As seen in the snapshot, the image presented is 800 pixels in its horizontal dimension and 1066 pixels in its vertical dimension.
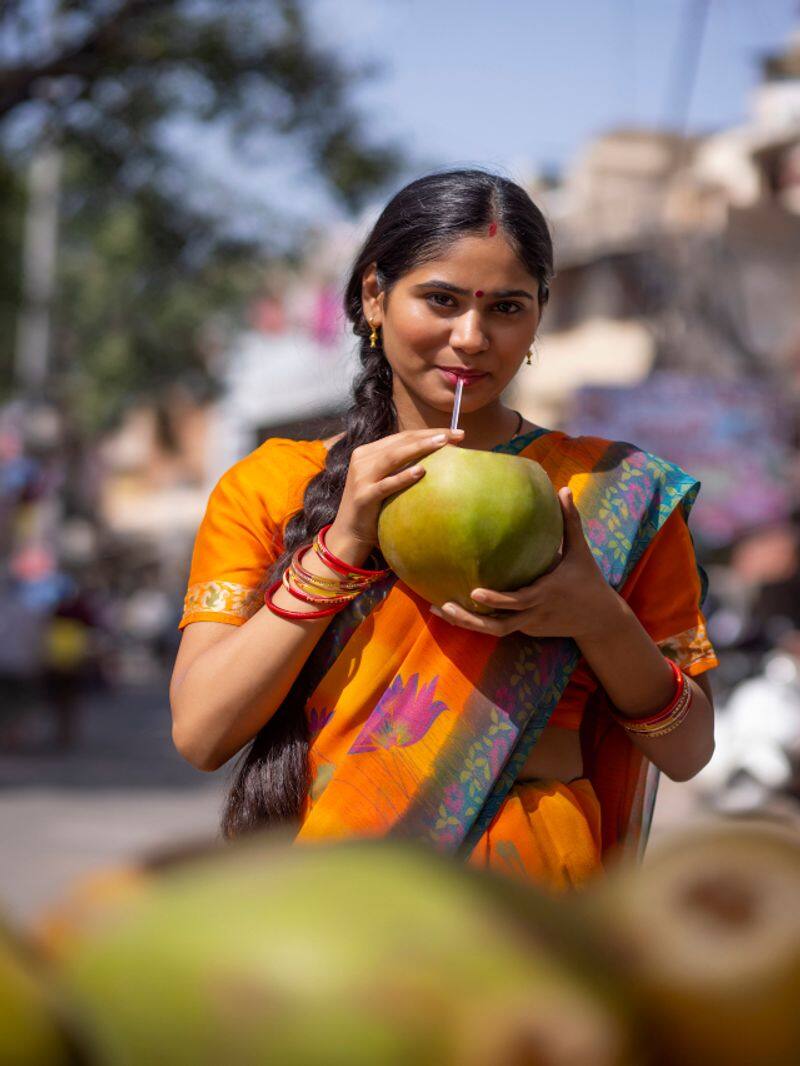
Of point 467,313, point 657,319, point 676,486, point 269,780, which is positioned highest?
point 467,313

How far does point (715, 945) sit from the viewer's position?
0.52 meters

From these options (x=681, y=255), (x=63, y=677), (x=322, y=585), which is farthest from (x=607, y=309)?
(x=322, y=585)

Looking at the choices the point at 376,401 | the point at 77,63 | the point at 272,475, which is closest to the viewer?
the point at 272,475

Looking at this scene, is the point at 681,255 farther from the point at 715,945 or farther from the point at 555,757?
the point at 715,945

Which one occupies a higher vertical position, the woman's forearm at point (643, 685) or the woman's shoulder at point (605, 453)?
the woman's shoulder at point (605, 453)

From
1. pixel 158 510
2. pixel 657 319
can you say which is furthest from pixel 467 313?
pixel 158 510

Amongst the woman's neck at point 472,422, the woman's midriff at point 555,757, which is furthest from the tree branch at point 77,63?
the woman's midriff at point 555,757

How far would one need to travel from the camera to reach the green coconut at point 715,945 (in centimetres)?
51

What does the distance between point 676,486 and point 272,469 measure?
21.1 inches

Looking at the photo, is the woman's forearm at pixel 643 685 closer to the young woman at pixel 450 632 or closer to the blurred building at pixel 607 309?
the young woman at pixel 450 632

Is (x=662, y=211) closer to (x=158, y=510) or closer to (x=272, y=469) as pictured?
(x=272, y=469)

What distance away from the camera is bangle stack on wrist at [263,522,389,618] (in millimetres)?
1715

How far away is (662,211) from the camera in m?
21.4

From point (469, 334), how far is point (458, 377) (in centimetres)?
6
